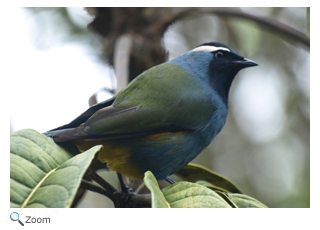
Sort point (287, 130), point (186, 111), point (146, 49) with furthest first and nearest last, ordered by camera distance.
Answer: point (287, 130), point (146, 49), point (186, 111)

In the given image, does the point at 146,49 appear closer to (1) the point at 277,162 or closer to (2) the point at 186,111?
(2) the point at 186,111

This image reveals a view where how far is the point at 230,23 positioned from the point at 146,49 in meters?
1.48

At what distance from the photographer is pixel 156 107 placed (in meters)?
2.34

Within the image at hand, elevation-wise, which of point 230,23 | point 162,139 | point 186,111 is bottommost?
point 162,139

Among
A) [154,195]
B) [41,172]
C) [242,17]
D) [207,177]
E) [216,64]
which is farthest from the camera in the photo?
[242,17]

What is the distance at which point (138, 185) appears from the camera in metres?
2.77

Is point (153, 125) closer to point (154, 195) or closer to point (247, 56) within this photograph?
point (154, 195)

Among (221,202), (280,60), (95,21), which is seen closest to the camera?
(221,202)

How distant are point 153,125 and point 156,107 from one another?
126 mm


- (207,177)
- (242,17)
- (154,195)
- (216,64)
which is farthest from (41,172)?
(242,17)

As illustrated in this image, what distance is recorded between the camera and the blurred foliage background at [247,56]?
144 inches

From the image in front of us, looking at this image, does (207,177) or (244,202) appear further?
(207,177)

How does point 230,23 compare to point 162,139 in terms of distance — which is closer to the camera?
point 162,139

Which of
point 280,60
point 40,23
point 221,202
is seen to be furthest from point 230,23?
point 221,202
